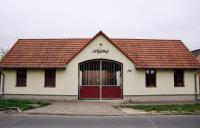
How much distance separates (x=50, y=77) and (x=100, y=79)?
14.0ft

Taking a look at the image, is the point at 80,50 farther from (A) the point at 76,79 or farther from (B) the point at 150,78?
(B) the point at 150,78

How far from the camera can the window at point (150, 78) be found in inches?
966

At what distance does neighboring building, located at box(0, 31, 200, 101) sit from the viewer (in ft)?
78.5

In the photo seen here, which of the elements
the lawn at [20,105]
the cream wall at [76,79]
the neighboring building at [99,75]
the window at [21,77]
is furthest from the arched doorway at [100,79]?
the window at [21,77]

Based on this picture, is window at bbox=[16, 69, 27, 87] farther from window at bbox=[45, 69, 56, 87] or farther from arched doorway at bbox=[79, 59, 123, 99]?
arched doorway at bbox=[79, 59, 123, 99]

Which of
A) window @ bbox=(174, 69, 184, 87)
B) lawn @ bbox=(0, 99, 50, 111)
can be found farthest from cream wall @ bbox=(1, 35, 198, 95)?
lawn @ bbox=(0, 99, 50, 111)

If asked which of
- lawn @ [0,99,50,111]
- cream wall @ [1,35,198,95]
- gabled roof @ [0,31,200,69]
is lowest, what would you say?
lawn @ [0,99,50,111]

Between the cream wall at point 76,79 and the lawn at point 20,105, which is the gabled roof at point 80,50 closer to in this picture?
the cream wall at point 76,79

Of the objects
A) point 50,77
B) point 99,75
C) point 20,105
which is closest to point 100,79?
point 99,75

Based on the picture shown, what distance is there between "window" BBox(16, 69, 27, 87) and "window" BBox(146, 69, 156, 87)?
34.2 ft

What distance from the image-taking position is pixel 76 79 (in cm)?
2388

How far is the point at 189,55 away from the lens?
86.1 ft

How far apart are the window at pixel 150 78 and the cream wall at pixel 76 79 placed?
348 mm

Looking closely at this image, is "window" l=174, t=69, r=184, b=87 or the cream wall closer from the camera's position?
the cream wall
